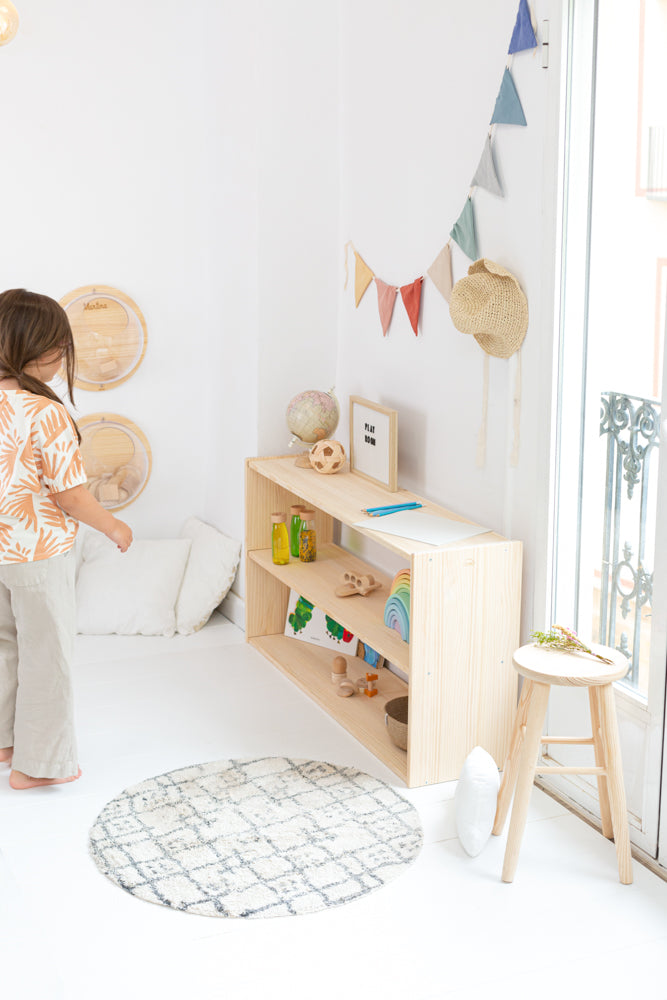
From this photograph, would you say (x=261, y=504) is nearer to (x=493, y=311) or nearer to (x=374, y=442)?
(x=374, y=442)

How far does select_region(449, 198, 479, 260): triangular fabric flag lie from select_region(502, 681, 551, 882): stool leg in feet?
3.69

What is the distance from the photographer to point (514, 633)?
2666mm

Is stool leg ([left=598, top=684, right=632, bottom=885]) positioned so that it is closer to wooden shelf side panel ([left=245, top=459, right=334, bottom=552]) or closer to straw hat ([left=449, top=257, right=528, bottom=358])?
straw hat ([left=449, top=257, right=528, bottom=358])

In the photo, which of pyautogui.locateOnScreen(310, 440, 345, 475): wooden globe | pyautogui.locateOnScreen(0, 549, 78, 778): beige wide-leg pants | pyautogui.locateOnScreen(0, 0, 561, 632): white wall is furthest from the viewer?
pyautogui.locateOnScreen(310, 440, 345, 475): wooden globe

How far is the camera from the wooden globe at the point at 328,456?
3.29 metres

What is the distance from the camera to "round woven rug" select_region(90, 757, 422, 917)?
7.21 feet

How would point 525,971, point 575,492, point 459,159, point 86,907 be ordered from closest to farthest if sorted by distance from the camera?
point 525,971, point 86,907, point 575,492, point 459,159

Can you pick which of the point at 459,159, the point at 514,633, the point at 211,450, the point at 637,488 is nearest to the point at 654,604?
the point at 637,488

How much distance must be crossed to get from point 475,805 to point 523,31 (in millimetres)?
1706

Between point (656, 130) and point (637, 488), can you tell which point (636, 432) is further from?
point (656, 130)

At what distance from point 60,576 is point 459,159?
4.70ft

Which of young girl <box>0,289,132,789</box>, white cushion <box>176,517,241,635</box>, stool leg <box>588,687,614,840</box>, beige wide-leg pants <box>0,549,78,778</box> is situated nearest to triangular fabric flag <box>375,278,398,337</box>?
white cushion <box>176,517,241,635</box>

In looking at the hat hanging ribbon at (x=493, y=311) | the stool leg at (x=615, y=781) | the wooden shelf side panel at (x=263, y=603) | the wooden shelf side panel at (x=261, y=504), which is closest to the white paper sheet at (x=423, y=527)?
the hat hanging ribbon at (x=493, y=311)

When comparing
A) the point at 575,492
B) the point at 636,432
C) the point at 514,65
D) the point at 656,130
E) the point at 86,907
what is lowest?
the point at 86,907
